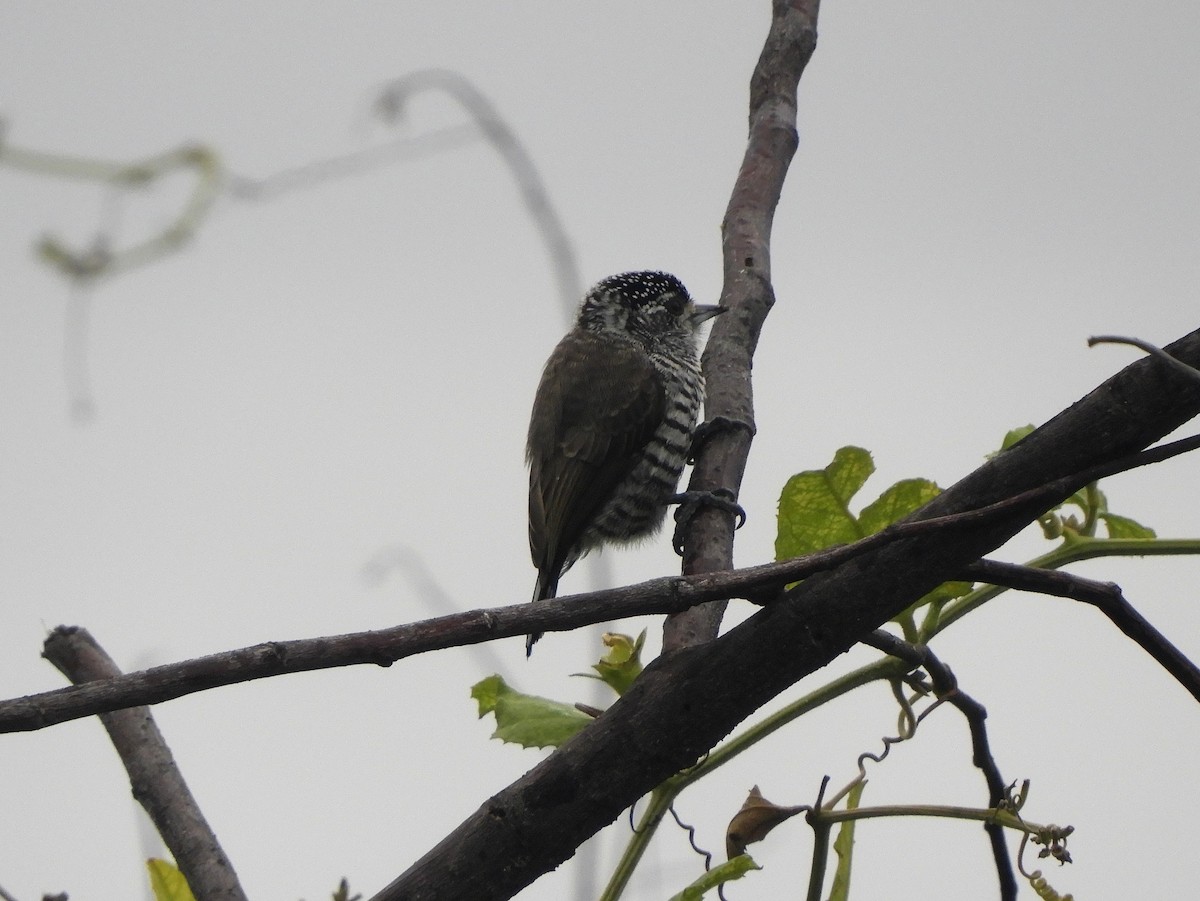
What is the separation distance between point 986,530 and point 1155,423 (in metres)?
0.20

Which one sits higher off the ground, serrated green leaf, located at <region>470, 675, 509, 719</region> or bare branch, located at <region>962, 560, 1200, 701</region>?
serrated green leaf, located at <region>470, 675, 509, 719</region>

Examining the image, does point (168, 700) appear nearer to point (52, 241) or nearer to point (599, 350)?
point (52, 241)

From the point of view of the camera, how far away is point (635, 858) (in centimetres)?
189

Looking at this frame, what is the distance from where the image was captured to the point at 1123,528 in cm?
207

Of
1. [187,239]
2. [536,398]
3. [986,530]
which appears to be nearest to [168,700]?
[986,530]

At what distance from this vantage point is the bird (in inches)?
165

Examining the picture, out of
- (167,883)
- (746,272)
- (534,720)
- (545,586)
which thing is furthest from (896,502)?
(545,586)

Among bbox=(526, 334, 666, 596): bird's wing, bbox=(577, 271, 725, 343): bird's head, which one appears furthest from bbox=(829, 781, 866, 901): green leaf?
bbox=(577, 271, 725, 343): bird's head

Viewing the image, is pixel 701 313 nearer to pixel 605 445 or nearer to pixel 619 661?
pixel 605 445

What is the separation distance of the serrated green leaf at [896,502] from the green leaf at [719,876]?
0.50 metres

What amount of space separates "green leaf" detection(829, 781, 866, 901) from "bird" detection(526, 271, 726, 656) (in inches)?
83.4

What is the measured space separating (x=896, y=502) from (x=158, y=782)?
1.30 metres

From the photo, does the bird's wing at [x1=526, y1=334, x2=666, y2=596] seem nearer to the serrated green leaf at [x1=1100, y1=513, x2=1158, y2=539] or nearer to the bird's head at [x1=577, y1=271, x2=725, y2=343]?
the bird's head at [x1=577, y1=271, x2=725, y2=343]

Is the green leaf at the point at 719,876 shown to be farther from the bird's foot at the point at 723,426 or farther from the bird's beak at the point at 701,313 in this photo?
the bird's beak at the point at 701,313
